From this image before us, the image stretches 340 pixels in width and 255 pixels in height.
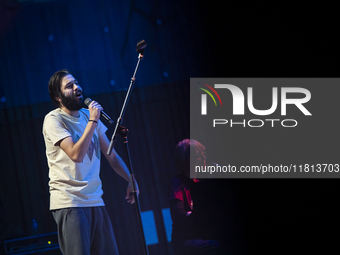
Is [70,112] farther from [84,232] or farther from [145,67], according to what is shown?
[145,67]

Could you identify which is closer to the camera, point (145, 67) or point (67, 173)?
point (67, 173)

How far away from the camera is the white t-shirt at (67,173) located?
1681 mm

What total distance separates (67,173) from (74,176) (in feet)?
0.13

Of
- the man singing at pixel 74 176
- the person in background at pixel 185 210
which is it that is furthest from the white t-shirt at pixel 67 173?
the person in background at pixel 185 210

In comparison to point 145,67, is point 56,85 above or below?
below

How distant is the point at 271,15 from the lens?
3488mm

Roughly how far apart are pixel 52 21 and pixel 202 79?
1735 millimetres

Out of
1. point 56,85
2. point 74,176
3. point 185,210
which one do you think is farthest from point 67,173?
point 185,210

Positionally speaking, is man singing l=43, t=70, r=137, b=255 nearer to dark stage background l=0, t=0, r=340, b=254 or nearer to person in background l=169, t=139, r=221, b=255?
person in background l=169, t=139, r=221, b=255

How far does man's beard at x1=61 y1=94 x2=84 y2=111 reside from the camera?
1834 mm

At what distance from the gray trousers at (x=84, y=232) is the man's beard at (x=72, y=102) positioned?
57 centimetres

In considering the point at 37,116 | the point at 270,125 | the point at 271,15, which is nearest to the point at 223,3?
the point at 271,15

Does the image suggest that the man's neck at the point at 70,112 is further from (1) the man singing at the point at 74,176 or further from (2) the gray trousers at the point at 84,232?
(2) the gray trousers at the point at 84,232

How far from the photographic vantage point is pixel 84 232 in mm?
→ 1649
